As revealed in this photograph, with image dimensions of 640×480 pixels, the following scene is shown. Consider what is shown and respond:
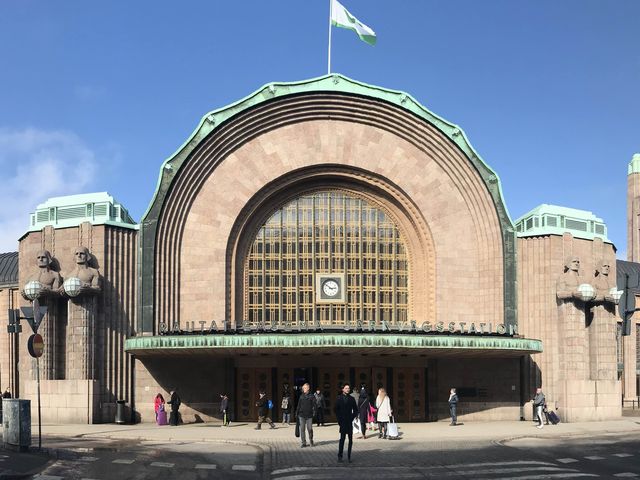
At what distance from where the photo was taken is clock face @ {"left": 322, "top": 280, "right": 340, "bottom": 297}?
40281 millimetres

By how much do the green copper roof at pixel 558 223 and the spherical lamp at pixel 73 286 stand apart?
21167mm

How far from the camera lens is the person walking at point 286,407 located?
3666 centimetres

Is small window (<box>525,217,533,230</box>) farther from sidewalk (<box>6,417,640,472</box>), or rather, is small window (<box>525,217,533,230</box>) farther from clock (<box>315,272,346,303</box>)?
sidewalk (<box>6,417,640,472</box>)

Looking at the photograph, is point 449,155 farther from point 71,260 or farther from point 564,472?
point 564,472

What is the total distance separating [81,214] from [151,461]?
1851 centimetres

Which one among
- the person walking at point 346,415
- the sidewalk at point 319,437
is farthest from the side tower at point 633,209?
the person walking at point 346,415

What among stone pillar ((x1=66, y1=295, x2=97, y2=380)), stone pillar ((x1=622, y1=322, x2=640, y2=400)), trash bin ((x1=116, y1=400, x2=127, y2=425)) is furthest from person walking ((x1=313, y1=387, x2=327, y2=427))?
stone pillar ((x1=622, y1=322, x2=640, y2=400))

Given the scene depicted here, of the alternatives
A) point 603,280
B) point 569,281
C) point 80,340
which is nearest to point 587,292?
point 569,281

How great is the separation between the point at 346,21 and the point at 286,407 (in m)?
19.0

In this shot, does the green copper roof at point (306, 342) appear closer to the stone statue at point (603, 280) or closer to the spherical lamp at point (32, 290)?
the spherical lamp at point (32, 290)

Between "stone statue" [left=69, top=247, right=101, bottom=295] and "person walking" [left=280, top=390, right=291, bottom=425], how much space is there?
9.67 metres

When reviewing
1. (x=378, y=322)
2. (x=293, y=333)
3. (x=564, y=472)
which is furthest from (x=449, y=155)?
(x=564, y=472)

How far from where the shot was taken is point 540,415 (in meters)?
34.4

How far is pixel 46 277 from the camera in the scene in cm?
3709
